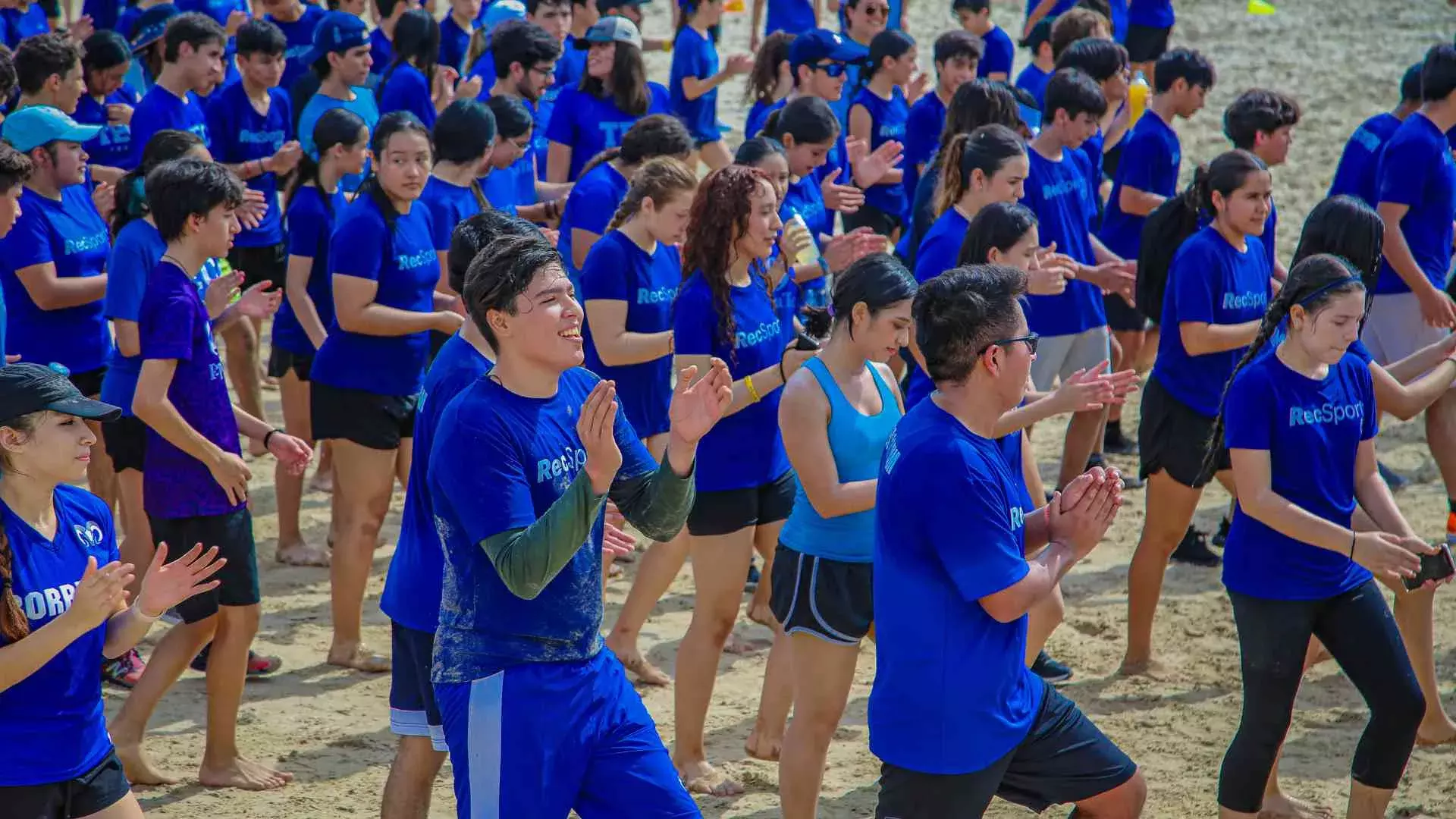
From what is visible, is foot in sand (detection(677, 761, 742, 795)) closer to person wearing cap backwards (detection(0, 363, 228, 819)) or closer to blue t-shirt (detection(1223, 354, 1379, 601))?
blue t-shirt (detection(1223, 354, 1379, 601))

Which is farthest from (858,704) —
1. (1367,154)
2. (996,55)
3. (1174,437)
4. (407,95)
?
(996,55)

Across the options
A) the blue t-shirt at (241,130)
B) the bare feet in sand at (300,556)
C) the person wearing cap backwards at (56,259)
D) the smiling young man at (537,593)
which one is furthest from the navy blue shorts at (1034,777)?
the blue t-shirt at (241,130)

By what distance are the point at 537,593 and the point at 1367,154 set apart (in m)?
6.18

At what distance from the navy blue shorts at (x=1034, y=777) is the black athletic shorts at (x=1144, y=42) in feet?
40.4

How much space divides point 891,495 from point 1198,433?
3128mm

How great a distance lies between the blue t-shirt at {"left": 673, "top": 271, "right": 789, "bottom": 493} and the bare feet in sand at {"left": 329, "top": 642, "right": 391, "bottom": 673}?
6.23 ft

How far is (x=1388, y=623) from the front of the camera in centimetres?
489

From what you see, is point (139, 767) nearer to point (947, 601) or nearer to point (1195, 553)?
point (947, 601)

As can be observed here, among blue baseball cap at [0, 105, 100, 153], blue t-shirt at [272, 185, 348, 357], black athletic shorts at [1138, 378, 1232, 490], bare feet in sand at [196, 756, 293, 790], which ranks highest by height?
blue baseball cap at [0, 105, 100, 153]

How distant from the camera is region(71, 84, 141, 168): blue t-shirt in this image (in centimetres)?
951

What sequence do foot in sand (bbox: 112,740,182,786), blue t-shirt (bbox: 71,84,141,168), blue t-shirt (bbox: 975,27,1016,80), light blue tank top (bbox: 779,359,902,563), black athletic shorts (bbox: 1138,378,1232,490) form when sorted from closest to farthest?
light blue tank top (bbox: 779,359,902,563), foot in sand (bbox: 112,740,182,786), black athletic shorts (bbox: 1138,378,1232,490), blue t-shirt (bbox: 71,84,141,168), blue t-shirt (bbox: 975,27,1016,80)

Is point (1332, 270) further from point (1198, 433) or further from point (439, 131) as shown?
point (439, 131)

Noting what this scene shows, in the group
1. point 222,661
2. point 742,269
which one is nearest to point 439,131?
point 742,269

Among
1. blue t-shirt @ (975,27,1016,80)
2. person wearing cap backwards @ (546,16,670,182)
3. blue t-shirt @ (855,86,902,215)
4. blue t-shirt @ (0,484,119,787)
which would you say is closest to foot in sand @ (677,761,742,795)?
blue t-shirt @ (0,484,119,787)
